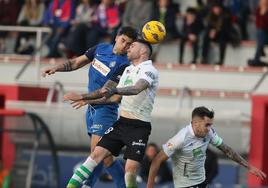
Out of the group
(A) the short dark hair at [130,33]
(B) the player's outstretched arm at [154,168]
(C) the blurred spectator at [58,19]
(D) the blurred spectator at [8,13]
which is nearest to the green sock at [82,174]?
(B) the player's outstretched arm at [154,168]

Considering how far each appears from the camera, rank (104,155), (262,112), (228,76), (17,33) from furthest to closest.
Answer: (17,33)
(228,76)
(262,112)
(104,155)

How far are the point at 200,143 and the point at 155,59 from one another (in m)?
10.00

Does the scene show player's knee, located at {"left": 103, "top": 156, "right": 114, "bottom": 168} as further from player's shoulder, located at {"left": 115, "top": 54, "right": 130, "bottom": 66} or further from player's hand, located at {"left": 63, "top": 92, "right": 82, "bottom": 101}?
player's hand, located at {"left": 63, "top": 92, "right": 82, "bottom": 101}

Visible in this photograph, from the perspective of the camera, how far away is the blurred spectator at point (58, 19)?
80.6 ft

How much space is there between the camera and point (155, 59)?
24.2 metres

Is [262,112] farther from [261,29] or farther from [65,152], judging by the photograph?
[65,152]

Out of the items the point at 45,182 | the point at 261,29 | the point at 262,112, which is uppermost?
the point at 261,29

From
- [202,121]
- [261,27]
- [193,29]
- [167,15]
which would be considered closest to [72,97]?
[202,121]

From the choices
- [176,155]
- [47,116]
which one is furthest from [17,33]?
[176,155]

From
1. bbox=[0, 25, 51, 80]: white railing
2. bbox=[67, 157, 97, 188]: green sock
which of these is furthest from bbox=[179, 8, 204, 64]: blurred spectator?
bbox=[67, 157, 97, 188]: green sock

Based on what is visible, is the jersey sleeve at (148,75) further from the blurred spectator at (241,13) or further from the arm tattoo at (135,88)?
the blurred spectator at (241,13)

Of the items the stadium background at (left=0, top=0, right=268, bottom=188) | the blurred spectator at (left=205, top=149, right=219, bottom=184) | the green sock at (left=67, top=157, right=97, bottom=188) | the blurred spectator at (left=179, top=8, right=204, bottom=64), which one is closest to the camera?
the green sock at (left=67, top=157, right=97, bottom=188)

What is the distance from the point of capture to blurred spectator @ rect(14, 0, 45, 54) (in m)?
25.5

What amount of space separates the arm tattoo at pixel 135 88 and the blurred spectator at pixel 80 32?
1055cm
